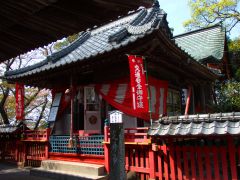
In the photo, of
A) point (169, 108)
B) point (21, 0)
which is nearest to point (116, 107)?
point (169, 108)

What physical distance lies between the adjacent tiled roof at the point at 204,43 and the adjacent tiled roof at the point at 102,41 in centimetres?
428

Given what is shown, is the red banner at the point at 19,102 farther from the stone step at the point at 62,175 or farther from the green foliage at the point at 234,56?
the green foliage at the point at 234,56

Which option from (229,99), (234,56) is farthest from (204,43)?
(229,99)

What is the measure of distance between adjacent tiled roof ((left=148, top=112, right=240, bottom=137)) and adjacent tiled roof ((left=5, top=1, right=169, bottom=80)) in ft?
9.71

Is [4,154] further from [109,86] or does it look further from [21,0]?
[21,0]

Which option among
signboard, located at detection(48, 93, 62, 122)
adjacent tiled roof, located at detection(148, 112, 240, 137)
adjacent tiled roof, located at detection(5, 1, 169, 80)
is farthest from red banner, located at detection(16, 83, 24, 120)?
adjacent tiled roof, located at detection(148, 112, 240, 137)

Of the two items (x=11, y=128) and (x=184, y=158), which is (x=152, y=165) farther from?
(x=11, y=128)

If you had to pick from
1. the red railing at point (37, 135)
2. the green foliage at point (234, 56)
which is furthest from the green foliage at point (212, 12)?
the red railing at point (37, 135)

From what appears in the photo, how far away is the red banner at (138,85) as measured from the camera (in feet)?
28.3

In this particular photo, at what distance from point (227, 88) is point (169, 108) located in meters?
3.94

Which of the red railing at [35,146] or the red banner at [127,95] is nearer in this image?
the red banner at [127,95]

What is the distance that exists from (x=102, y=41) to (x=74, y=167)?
6322 millimetres

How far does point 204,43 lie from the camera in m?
19.5

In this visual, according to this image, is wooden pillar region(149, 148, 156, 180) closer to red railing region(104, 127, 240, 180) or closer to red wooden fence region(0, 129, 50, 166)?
red railing region(104, 127, 240, 180)
